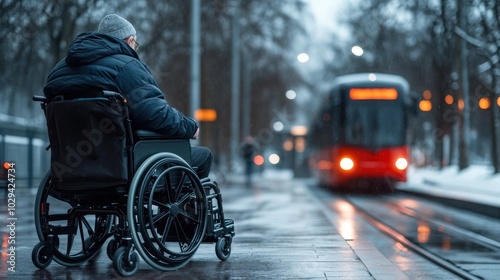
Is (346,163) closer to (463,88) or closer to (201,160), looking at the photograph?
(463,88)

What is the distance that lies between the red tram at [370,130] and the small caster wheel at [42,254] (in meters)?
18.1

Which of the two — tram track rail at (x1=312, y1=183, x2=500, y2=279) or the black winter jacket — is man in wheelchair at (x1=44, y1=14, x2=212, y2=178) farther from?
tram track rail at (x1=312, y1=183, x2=500, y2=279)

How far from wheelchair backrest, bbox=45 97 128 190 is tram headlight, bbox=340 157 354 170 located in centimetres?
1849

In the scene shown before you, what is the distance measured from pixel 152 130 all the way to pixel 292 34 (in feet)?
123

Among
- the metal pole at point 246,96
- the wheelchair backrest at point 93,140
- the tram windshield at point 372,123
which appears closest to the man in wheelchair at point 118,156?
the wheelchair backrest at point 93,140

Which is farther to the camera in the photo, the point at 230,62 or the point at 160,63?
the point at 230,62

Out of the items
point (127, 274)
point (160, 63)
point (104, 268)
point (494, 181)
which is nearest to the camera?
point (127, 274)

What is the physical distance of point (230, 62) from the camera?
142 feet

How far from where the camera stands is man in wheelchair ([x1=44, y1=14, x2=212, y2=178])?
5961mm

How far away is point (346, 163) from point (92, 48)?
18.6m

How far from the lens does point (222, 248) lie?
6.80m

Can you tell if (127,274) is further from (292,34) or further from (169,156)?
(292,34)

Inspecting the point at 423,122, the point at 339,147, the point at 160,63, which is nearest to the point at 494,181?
the point at 339,147

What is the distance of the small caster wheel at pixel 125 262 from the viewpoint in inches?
228
